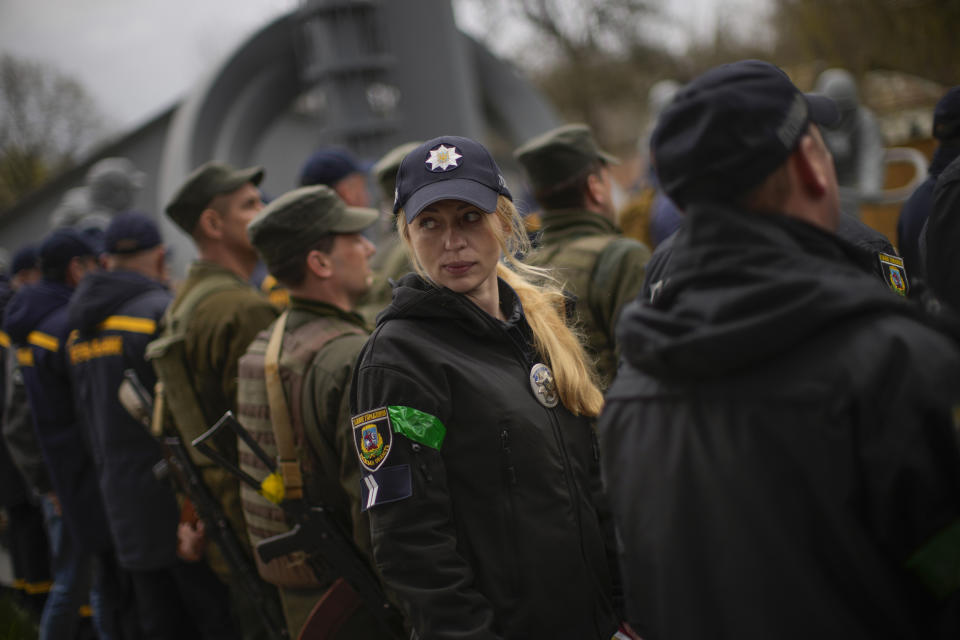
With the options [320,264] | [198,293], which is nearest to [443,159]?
[320,264]

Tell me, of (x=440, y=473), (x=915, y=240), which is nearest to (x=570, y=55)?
(x=915, y=240)

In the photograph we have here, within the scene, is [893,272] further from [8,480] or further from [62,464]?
[8,480]

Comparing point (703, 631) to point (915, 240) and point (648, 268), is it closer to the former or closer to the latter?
point (648, 268)

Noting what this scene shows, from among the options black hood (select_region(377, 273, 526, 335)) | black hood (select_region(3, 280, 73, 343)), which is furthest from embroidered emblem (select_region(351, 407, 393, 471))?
black hood (select_region(3, 280, 73, 343))

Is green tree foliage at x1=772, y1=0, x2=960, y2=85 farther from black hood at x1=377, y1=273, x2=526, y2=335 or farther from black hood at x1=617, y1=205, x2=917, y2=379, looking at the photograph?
black hood at x1=617, y1=205, x2=917, y2=379

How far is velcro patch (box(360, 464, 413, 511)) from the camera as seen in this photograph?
6.26 feet

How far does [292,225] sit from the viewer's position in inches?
115

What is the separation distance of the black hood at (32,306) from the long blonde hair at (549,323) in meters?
3.40

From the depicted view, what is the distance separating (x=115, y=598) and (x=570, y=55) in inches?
929

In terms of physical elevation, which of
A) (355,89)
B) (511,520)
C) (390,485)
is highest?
(355,89)

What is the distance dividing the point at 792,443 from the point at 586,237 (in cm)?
237

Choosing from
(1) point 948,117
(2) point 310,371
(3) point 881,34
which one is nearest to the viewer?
(2) point 310,371

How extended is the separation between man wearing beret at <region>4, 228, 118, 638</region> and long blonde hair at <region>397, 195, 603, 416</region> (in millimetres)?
3080

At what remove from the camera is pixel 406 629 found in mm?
2680
